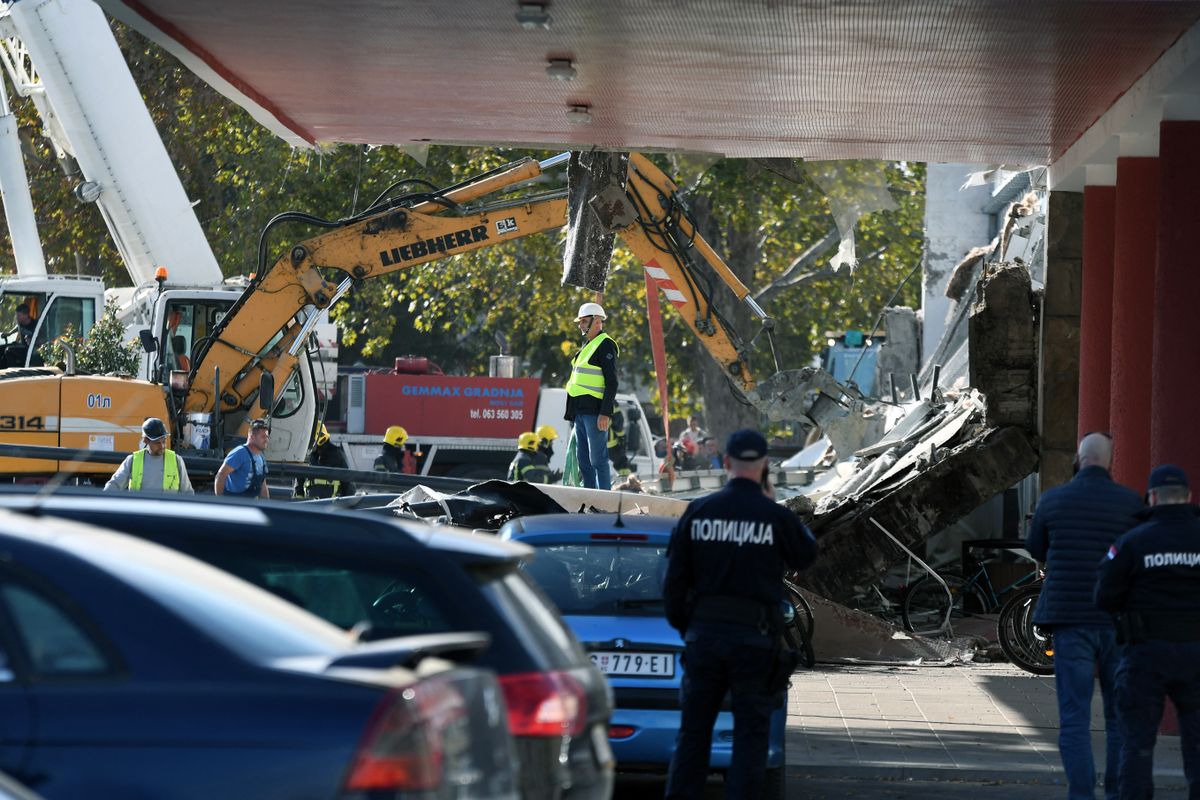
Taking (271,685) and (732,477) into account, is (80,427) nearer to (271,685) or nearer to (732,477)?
(732,477)

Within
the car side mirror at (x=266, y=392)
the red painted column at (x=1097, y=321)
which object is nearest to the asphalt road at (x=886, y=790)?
the red painted column at (x=1097, y=321)

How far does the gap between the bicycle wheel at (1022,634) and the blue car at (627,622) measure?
6622 millimetres

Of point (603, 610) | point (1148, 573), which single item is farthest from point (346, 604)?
point (1148, 573)

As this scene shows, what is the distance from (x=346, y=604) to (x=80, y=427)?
14575 mm

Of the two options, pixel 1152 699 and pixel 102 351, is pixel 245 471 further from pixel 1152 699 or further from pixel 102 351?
pixel 1152 699

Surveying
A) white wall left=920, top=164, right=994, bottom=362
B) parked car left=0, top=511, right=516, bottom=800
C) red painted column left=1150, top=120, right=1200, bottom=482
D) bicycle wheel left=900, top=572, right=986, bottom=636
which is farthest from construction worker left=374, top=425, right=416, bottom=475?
parked car left=0, top=511, right=516, bottom=800

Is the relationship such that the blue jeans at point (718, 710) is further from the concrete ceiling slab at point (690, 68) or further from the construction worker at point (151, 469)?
the construction worker at point (151, 469)

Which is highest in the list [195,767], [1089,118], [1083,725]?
[1089,118]

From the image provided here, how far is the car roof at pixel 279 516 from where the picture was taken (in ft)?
17.1

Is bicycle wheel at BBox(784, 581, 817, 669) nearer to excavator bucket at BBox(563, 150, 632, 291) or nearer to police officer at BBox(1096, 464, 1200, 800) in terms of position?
excavator bucket at BBox(563, 150, 632, 291)

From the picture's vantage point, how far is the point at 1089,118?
14.3m

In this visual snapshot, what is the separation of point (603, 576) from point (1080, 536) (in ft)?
7.48

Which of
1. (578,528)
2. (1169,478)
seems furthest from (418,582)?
(1169,478)

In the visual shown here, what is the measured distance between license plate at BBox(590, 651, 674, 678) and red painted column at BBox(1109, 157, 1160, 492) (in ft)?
18.0
